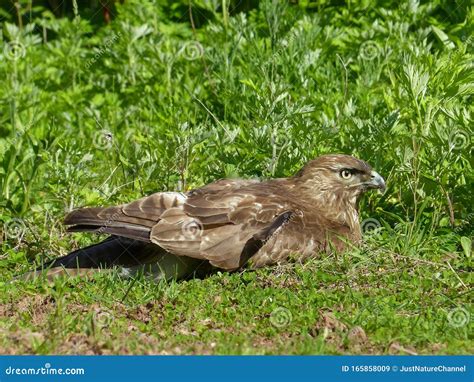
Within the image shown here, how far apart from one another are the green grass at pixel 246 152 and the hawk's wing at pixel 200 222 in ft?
0.71

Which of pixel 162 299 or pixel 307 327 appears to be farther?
pixel 162 299

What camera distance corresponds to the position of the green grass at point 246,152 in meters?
6.76

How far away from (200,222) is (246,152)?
1356 millimetres

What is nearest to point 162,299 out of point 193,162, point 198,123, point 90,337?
point 90,337

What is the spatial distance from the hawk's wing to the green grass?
22 centimetres

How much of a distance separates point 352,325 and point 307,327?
0.27 meters

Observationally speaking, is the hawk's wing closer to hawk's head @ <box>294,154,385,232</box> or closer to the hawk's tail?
the hawk's tail

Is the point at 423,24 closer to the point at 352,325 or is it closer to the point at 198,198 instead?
the point at 198,198

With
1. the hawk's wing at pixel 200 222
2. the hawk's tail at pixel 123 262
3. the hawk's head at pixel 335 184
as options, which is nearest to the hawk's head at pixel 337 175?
the hawk's head at pixel 335 184

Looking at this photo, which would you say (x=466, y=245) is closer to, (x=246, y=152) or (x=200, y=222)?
(x=200, y=222)

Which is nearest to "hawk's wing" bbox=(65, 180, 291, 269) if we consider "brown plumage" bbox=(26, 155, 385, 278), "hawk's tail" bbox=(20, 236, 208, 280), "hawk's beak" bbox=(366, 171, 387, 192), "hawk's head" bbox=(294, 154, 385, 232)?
"brown plumage" bbox=(26, 155, 385, 278)

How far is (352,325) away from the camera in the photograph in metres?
6.61

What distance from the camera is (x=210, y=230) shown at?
787 centimetres

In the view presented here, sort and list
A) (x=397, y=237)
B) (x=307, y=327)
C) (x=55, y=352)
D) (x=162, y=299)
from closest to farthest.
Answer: (x=55, y=352) → (x=307, y=327) → (x=162, y=299) → (x=397, y=237)
